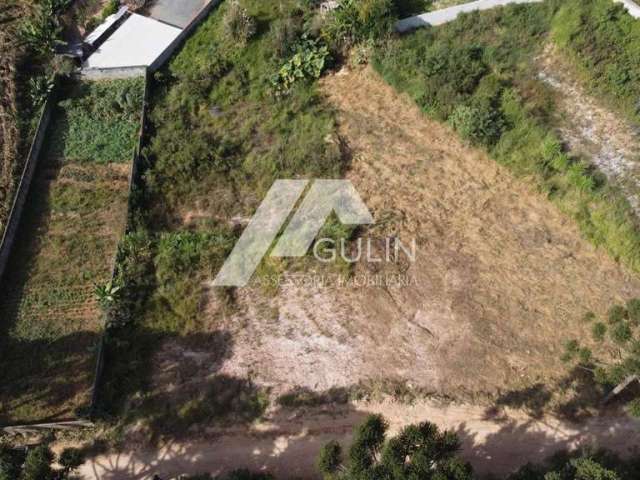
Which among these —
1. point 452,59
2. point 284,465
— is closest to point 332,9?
point 452,59

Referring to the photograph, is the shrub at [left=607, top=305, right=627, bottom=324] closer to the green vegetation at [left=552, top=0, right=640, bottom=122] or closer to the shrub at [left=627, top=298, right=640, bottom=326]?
the shrub at [left=627, top=298, right=640, bottom=326]

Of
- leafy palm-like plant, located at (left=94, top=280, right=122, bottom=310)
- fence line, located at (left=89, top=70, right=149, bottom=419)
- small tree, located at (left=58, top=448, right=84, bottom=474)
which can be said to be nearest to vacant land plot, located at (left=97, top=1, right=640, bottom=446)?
fence line, located at (left=89, top=70, right=149, bottom=419)

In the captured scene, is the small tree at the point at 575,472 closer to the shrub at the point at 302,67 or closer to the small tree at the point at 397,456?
the small tree at the point at 397,456

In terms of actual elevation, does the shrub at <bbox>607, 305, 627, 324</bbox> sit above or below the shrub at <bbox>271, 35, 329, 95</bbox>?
below

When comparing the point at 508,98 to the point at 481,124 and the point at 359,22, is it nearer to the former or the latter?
the point at 481,124

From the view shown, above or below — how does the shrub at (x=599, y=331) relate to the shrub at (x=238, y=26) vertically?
below

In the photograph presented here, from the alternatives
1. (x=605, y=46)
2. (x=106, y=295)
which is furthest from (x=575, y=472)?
(x=605, y=46)

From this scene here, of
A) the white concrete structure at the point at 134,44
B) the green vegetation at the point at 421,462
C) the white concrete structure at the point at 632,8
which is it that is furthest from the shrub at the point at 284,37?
the green vegetation at the point at 421,462
